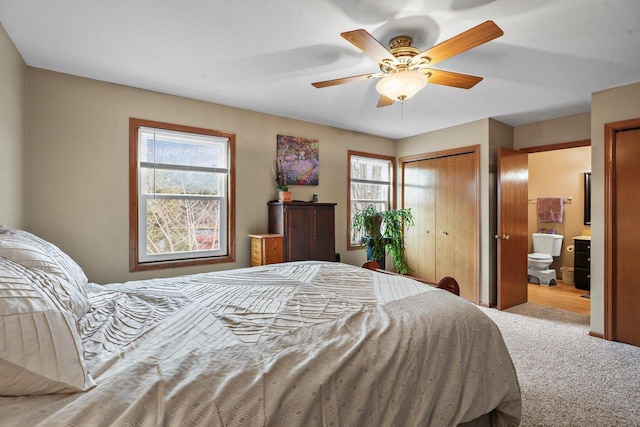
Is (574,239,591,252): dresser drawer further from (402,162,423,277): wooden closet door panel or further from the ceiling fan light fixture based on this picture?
the ceiling fan light fixture

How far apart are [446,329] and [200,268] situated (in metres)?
2.87

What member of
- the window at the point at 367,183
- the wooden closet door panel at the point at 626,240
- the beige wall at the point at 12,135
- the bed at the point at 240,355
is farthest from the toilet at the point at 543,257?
the beige wall at the point at 12,135

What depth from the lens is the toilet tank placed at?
5621 mm

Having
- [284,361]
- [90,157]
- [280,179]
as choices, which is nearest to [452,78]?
[284,361]

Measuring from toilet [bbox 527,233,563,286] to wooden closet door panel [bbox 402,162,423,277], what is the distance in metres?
2.10

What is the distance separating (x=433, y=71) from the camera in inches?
87.5

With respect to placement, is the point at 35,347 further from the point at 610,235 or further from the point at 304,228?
the point at 610,235

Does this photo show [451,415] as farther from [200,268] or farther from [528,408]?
[200,268]

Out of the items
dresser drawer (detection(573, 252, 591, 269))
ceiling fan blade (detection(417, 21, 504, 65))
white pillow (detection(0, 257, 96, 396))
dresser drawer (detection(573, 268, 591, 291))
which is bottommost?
dresser drawer (detection(573, 268, 591, 291))

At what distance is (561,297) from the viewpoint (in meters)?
4.73

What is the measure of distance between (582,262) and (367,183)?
3.79 meters

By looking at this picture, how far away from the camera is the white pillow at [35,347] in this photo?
2.67 ft

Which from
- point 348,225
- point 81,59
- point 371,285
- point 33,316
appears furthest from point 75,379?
point 348,225

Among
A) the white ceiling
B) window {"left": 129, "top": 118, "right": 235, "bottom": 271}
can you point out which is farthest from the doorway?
window {"left": 129, "top": 118, "right": 235, "bottom": 271}
